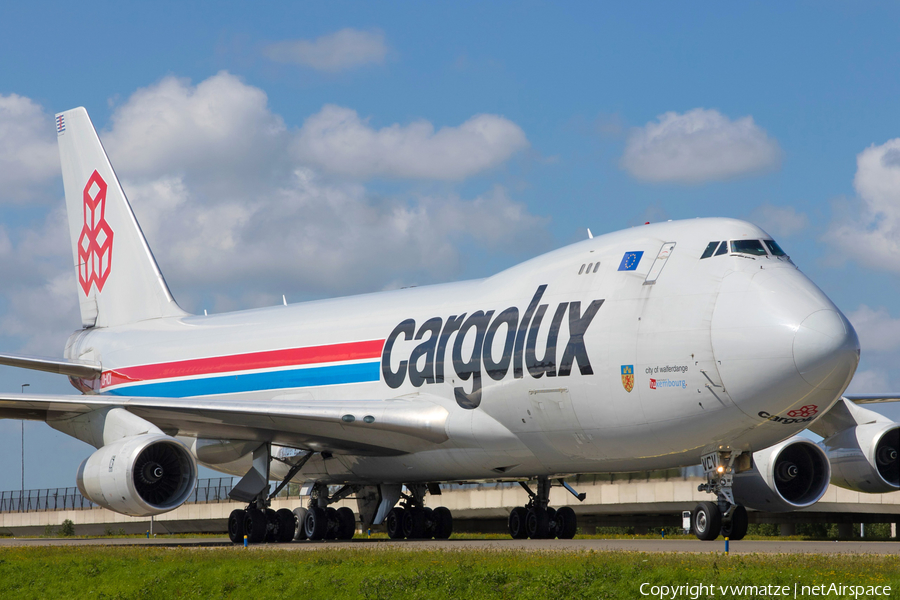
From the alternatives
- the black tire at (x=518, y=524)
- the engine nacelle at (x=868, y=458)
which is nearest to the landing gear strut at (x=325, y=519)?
the black tire at (x=518, y=524)

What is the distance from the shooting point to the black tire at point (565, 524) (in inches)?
846

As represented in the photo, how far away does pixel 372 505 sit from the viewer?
75.3ft

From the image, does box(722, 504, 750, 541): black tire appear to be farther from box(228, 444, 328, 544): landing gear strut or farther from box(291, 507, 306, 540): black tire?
box(291, 507, 306, 540): black tire

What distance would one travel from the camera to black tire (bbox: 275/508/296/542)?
834 inches

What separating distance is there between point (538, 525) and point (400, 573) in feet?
29.4

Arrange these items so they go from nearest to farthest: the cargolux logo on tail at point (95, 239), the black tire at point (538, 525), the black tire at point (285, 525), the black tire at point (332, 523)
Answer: the black tire at point (285, 525)
the black tire at point (538, 525)
the black tire at point (332, 523)
the cargolux logo on tail at point (95, 239)

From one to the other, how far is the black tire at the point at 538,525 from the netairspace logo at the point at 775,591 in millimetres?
10528

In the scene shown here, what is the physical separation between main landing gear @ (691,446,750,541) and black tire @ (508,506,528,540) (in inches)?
232

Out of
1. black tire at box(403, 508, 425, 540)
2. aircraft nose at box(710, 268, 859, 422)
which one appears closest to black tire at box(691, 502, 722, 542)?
aircraft nose at box(710, 268, 859, 422)

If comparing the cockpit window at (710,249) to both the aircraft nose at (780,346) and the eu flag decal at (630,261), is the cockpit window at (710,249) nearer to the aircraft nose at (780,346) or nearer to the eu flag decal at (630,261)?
the aircraft nose at (780,346)

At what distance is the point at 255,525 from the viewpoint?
68.1ft

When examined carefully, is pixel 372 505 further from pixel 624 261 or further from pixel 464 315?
pixel 624 261

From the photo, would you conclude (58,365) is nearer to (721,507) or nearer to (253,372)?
(253,372)

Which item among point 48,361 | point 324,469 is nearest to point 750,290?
point 324,469
